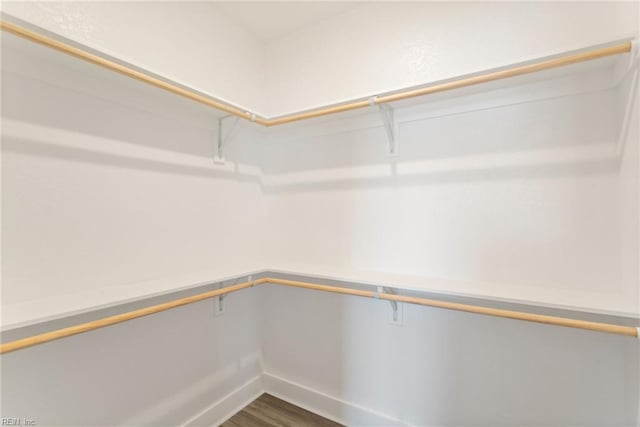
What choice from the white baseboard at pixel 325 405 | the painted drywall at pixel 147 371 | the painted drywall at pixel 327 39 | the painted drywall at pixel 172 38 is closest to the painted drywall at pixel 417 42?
the painted drywall at pixel 327 39

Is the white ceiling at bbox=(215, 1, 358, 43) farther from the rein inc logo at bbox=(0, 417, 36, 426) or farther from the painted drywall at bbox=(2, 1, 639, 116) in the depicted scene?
the rein inc logo at bbox=(0, 417, 36, 426)

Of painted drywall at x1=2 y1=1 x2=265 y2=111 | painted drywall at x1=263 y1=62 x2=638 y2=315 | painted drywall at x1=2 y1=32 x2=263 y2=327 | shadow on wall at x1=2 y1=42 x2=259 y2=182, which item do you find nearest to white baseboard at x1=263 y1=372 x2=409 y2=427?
painted drywall at x1=263 y1=62 x2=638 y2=315

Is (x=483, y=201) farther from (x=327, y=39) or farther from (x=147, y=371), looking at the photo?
(x=147, y=371)

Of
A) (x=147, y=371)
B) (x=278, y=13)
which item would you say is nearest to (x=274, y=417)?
(x=147, y=371)

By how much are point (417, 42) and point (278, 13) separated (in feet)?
2.94

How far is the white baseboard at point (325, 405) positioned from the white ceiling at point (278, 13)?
238 centimetres

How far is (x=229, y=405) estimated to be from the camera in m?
1.78

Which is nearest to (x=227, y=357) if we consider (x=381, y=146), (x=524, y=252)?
(x=381, y=146)

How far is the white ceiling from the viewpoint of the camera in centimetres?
174

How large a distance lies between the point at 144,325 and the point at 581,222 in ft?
6.64

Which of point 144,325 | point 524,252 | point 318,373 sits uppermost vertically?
point 524,252

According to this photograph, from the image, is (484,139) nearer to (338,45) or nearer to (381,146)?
(381,146)

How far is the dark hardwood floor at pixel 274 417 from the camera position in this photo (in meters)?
1.71

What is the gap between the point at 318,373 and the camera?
1.84 metres
